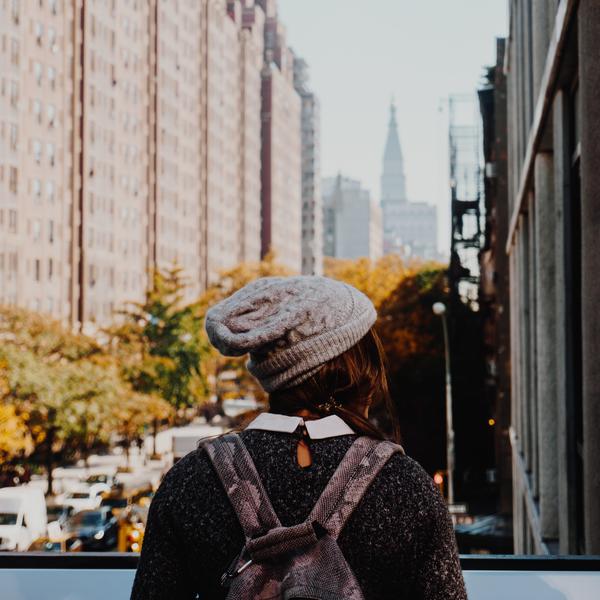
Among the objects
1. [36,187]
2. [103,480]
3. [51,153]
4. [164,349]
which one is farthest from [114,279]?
[103,480]

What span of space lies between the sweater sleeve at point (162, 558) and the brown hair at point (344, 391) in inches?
13.0

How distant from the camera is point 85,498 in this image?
38219 millimetres

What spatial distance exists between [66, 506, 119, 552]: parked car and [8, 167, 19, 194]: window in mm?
41676

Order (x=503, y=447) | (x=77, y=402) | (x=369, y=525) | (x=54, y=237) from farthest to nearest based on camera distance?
1. (x=54, y=237)
2. (x=77, y=402)
3. (x=503, y=447)
4. (x=369, y=525)

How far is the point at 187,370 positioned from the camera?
63938 mm

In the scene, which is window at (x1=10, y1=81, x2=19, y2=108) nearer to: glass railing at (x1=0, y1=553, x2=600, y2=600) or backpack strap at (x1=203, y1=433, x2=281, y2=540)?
glass railing at (x1=0, y1=553, x2=600, y2=600)

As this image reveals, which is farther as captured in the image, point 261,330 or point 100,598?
point 100,598

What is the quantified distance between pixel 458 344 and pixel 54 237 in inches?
1319

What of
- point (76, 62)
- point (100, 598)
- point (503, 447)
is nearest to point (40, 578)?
point (100, 598)

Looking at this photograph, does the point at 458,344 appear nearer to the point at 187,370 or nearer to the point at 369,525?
the point at 187,370

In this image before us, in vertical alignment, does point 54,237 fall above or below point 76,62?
below

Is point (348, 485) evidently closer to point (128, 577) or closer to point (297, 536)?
point (297, 536)

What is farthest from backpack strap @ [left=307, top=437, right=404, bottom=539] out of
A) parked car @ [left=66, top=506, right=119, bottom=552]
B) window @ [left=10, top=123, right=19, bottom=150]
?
window @ [left=10, top=123, right=19, bottom=150]

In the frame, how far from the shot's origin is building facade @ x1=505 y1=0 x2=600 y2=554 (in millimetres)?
6562
